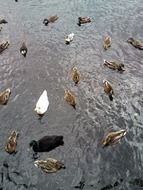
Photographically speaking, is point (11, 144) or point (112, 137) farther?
point (112, 137)

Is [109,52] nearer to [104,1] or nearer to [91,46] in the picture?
[91,46]

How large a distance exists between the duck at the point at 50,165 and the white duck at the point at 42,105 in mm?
2774

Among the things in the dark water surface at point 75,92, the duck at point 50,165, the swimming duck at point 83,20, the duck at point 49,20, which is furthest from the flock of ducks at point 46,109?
the duck at point 49,20

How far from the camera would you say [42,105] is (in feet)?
55.6

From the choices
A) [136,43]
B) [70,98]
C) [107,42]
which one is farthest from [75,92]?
[136,43]

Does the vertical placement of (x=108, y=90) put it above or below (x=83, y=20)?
below

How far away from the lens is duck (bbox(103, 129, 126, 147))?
15312 millimetres

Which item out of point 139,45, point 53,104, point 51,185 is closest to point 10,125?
point 53,104

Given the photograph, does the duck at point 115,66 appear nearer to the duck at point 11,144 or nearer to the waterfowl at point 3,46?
the waterfowl at point 3,46

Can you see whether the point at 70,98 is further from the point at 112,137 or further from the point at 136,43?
the point at 136,43

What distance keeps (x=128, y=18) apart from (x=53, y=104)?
8.98m

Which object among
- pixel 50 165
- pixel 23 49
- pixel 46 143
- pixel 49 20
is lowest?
pixel 50 165

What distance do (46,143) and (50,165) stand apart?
47.7 inches

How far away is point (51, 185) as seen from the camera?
14102mm
